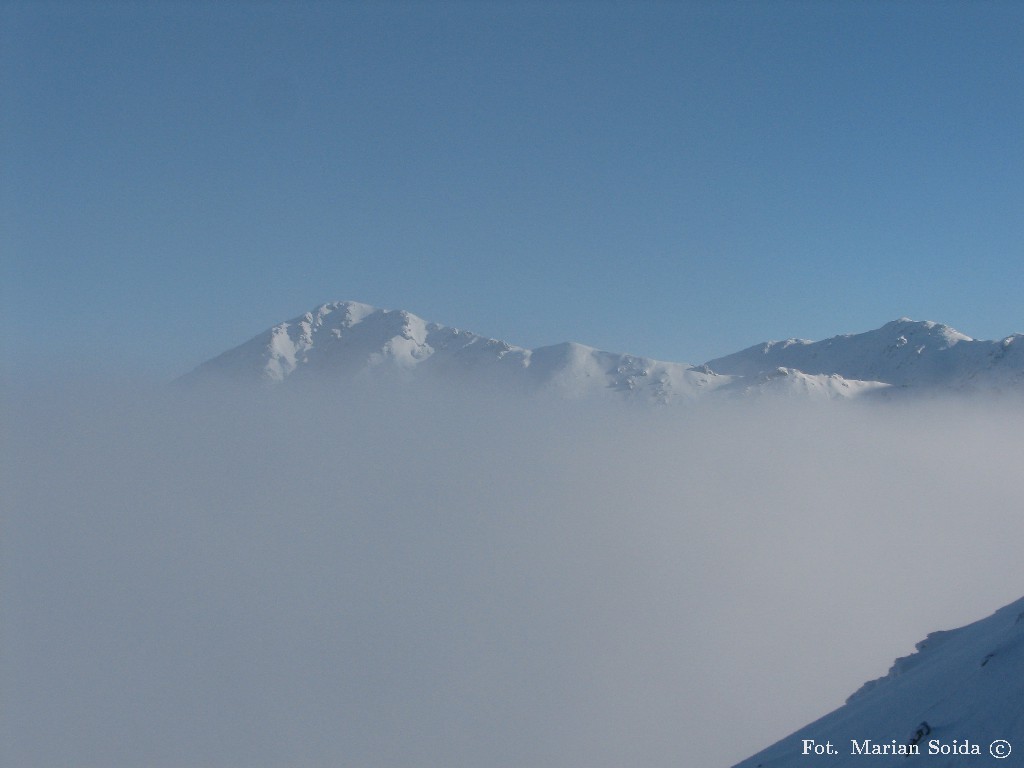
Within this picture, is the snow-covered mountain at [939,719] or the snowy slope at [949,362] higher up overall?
the snowy slope at [949,362]

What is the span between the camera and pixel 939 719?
871 centimetres

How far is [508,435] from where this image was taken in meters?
186

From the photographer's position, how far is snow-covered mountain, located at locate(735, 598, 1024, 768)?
7.68 metres

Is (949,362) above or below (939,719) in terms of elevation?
above

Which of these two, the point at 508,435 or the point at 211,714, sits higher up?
the point at 508,435

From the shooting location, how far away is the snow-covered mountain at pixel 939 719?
7676 millimetres

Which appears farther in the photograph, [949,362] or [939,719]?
[949,362]

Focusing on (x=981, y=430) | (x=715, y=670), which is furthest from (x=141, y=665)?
(x=981, y=430)

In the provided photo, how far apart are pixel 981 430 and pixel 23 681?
583 feet

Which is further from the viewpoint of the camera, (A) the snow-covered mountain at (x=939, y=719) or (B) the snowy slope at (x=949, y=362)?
(B) the snowy slope at (x=949, y=362)

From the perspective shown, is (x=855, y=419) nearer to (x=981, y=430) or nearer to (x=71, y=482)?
(x=981, y=430)

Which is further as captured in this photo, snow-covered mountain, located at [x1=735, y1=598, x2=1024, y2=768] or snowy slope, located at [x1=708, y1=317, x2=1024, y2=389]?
snowy slope, located at [x1=708, y1=317, x2=1024, y2=389]

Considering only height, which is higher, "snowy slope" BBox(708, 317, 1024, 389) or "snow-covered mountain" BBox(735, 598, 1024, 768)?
"snowy slope" BBox(708, 317, 1024, 389)

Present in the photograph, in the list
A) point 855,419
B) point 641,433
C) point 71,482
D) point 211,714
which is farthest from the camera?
point 71,482
